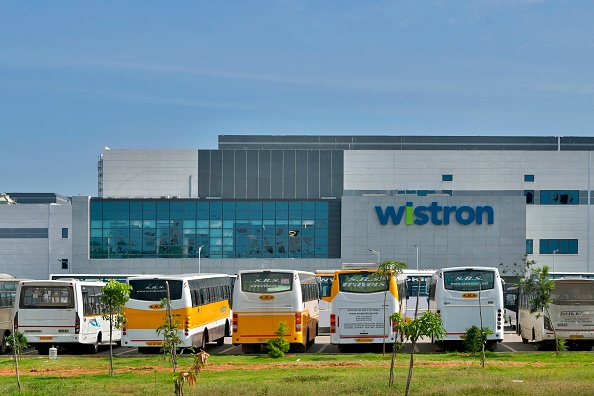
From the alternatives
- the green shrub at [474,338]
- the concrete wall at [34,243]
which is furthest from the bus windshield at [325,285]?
the concrete wall at [34,243]

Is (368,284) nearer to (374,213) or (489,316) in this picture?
(489,316)

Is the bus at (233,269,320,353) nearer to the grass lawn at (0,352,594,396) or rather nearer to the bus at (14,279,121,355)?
the grass lawn at (0,352,594,396)

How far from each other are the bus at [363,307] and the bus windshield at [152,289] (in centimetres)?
554

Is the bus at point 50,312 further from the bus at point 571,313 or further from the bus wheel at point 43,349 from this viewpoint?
the bus at point 571,313

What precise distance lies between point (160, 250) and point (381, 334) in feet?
190

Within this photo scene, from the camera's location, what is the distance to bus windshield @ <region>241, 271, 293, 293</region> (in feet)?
111

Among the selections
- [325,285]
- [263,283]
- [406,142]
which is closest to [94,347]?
[263,283]

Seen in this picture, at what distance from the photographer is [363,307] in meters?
33.8

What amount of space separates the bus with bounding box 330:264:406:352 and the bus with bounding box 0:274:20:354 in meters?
12.4

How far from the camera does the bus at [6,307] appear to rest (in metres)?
36.0

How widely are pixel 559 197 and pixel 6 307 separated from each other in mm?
69092

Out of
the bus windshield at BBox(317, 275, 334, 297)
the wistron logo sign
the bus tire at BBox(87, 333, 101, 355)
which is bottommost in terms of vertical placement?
the bus tire at BBox(87, 333, 101, 355)

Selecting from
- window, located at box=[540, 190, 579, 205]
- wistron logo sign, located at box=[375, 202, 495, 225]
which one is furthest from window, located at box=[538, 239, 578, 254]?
wistron logo sign, located at box=[375, 202, 495, 225]

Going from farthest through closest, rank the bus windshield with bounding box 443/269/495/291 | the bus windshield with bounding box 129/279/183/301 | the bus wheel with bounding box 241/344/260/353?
the bus windshield with bounding box 443/269/495/291, the bus wheel with bounding box 241/344/260/353, the bus windshield with bounding box 129/279/183/301
